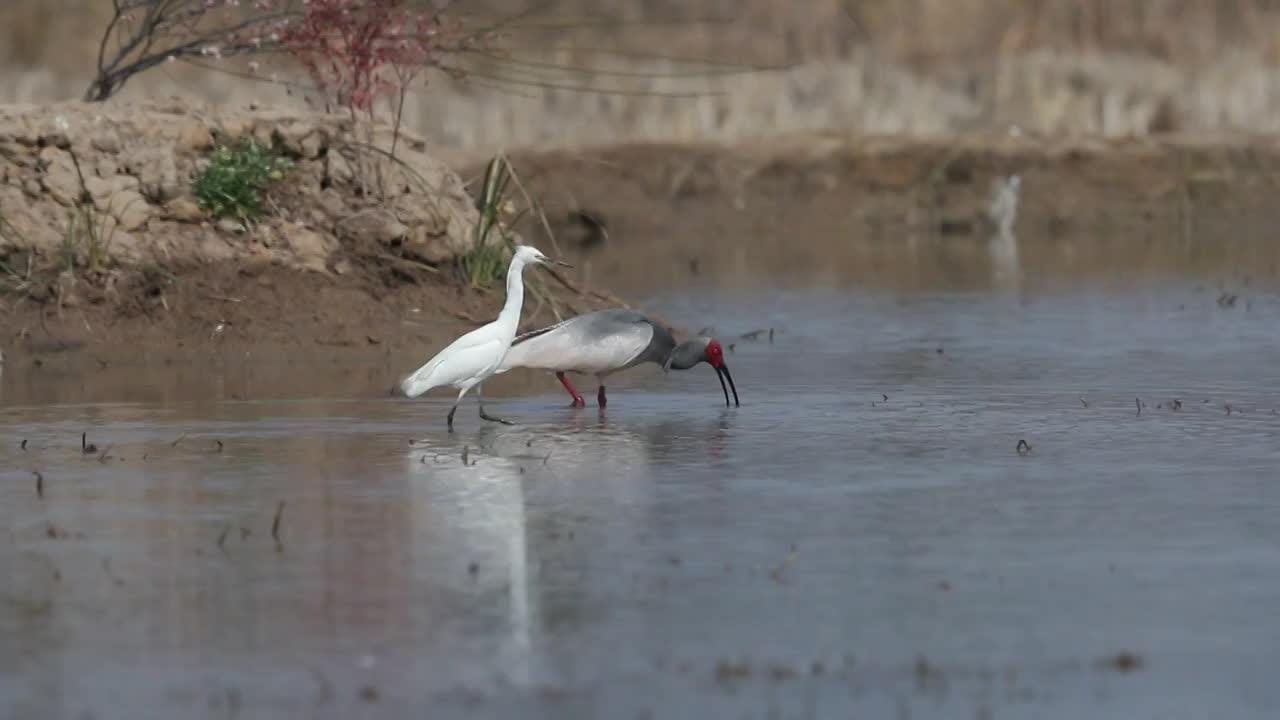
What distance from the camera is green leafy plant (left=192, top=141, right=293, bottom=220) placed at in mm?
18422

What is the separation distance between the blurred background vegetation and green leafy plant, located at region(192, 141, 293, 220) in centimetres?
1729

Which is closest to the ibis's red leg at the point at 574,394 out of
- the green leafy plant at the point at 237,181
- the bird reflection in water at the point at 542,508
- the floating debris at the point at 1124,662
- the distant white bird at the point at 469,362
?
the bird reflection in water at the point at 542,508

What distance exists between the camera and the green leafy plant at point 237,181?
1842 cm

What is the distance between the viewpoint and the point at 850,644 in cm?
796

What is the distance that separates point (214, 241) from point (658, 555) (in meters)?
9.67

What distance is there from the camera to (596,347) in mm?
14477

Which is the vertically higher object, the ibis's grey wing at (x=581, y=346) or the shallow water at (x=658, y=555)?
the ibis's grey wing at (x=581, y=346)

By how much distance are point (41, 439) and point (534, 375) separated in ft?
15.5

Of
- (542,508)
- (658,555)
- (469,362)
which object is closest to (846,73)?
(469,362)

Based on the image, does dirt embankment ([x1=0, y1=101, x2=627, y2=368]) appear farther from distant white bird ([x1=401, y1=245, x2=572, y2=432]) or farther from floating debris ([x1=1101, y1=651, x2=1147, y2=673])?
floating debris ([x1=1101, y1=651, x2=1147, y2=673])

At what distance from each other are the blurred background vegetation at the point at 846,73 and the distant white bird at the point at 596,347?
2158 cm

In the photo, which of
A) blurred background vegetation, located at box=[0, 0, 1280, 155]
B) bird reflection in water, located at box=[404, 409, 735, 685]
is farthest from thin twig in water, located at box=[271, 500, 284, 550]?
blurred background vegetation, located at box=[0, 0, 1280, 155]

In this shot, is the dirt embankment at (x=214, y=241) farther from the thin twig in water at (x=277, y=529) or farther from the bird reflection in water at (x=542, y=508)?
the thin twig in water at (x=277, y=529)

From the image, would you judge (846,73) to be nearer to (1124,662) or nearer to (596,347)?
(596,347)
